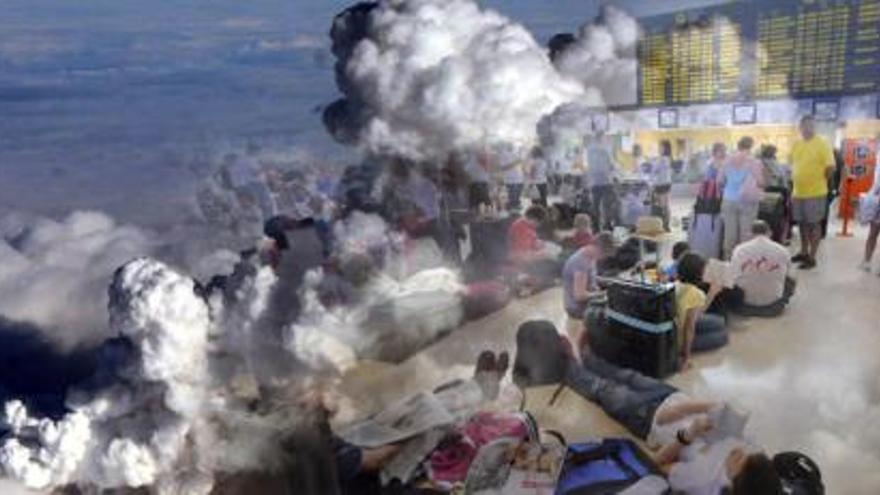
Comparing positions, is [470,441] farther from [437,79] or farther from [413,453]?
[437,79]

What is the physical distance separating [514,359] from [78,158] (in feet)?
5.55

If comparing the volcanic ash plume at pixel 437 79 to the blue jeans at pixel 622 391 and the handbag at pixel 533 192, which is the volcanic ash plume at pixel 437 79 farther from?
the blue jeans at pixel 622 391

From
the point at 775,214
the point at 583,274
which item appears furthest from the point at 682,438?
the point at 775,214

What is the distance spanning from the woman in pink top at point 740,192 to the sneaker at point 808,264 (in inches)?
9.3

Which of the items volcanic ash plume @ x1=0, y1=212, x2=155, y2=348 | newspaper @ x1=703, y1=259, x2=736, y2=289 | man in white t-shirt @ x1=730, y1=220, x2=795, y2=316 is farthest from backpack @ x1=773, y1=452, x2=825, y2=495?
volcanic ash plume @ x1=0, y1=212, x2=155, y2=348

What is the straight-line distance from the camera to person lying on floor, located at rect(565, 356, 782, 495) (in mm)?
2346

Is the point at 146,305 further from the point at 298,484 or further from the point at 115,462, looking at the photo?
the point at 298,484

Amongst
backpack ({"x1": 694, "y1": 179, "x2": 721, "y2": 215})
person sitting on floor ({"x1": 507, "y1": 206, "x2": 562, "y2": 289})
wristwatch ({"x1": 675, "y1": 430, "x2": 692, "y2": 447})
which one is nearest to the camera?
wristwatch ({"x1": 675, "y1": 430, "x2": 692, "y2": 447})

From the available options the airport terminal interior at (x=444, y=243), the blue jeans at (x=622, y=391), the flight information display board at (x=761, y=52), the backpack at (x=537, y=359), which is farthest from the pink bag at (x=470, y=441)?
the flight information display board at (x=761, y=52)

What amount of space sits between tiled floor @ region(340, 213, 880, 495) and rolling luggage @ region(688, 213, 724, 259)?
1.02 feet

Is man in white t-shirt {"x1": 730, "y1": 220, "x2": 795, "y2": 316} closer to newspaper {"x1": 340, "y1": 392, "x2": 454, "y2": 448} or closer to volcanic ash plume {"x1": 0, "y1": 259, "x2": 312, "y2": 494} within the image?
newspaper {"x1": 340, "y1": 392, "x2": 454, "y2": 448}

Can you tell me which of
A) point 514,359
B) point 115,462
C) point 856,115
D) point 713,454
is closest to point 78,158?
point 115,462

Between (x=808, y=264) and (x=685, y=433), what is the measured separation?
2.60 ft

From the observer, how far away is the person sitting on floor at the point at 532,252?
2.63 metres
